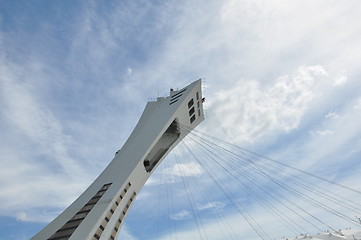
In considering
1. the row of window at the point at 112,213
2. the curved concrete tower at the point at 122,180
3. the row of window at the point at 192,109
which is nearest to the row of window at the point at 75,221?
the curved concrete tower at the point at 122,180

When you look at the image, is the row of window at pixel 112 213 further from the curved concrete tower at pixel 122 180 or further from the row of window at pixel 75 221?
the row of window at pixel 75 221

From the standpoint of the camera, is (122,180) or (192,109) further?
(192,109)

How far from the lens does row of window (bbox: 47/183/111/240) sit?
60.5 ft

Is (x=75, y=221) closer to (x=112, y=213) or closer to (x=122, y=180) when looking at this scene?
(x=112, y=213)

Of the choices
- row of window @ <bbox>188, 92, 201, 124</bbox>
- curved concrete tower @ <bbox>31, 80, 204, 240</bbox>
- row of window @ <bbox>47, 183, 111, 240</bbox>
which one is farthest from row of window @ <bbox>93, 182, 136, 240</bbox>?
row of window @ <bbox>188, 92, 201, 124</bbox>

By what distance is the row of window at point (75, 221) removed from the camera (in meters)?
18.4

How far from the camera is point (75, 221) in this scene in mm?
19406

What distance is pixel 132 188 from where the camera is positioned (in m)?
22.3

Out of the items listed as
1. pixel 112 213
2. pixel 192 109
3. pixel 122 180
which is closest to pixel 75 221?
pixel 112 213

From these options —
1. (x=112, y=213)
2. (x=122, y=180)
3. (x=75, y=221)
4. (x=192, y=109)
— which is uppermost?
(x=192, y=109)

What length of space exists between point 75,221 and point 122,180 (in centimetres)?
454

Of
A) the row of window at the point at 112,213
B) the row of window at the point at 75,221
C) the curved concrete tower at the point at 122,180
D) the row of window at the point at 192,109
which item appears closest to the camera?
the row of window at the point at 112,213

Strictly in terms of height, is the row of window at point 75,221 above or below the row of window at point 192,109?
below

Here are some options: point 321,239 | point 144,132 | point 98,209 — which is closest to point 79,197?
point 98,209
